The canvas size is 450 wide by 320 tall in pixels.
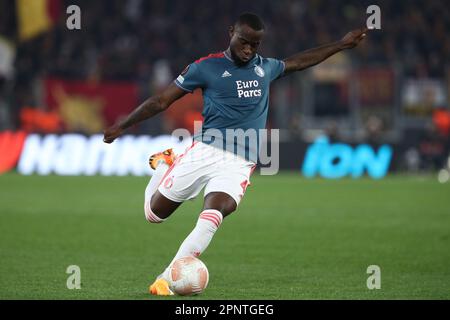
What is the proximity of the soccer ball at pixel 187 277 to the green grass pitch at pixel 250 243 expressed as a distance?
0.16 m

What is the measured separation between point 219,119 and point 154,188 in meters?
0.95

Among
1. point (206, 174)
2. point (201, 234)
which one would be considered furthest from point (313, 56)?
point (201, 234)

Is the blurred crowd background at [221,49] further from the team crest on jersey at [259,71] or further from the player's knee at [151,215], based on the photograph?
the team crest on jersey at [259,71]

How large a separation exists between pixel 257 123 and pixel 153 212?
1.20 metres

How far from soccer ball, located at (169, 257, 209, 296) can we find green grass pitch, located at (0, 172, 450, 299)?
0.16 metres

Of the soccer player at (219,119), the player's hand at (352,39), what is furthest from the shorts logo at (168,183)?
the player's hand at (352,39)

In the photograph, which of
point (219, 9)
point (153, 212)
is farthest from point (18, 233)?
point (219, 9)

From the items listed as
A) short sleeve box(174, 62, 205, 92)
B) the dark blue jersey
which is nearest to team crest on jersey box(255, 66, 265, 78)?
the dark blue jersey

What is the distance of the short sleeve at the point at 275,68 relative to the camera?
8352mm

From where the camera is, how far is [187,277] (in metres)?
7.57

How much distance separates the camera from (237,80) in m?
8.03

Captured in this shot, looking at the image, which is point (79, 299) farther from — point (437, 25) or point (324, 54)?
point (437, 25)

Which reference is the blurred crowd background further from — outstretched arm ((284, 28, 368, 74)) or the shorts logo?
the shorts logo
